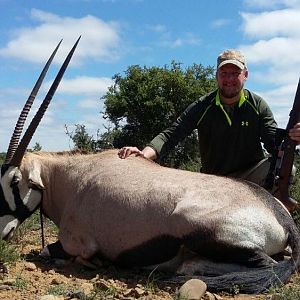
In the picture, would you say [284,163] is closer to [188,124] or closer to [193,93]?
[188,124]

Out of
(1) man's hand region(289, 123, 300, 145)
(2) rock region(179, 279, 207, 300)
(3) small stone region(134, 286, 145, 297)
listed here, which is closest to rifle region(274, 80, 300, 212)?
(1) man's hand region(289, 123, 300, 145)

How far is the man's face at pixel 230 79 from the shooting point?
21.0 ft

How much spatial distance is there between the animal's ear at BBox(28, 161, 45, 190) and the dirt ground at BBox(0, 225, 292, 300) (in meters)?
0.77

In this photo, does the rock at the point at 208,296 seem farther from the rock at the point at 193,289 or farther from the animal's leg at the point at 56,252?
the animal's leg at the point at 56,252

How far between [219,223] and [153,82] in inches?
719

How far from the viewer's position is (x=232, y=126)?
21.5ft

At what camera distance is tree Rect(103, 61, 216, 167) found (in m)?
21.4

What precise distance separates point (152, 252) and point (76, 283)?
719 millimetres

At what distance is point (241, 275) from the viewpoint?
4.29 m

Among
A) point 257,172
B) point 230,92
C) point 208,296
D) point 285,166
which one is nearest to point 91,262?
point 208,296

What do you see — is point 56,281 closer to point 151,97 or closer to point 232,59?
point 232,59

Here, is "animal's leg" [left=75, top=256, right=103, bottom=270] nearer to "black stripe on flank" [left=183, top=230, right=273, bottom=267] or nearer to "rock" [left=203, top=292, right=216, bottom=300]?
"black stripe on flank" [left=183, top=230, right=273, bottom=267]

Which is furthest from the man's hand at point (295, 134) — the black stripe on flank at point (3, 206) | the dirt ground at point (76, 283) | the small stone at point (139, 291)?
the black stripe on flank at point (3, 206)

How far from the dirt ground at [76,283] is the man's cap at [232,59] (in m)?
2.67
